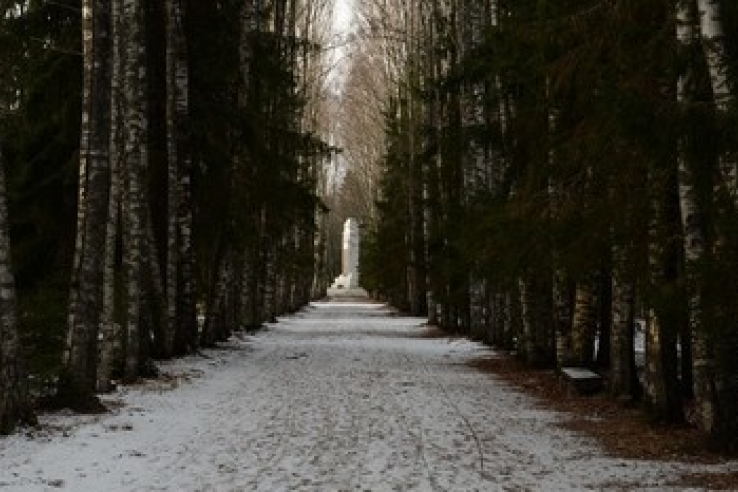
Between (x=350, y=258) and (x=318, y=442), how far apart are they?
8245cm

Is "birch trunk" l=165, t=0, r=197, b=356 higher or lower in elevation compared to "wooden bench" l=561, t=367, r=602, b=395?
higher

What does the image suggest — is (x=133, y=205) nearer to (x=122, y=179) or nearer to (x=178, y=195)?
(x=122, y=179)

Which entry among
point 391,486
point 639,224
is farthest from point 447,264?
point 391,486

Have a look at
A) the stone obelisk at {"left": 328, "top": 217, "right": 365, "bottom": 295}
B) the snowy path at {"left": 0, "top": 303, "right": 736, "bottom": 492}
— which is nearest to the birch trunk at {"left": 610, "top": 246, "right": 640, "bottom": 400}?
the snowy path at {"left": 0, "top": 303, "right": 736, "bottom": 492}

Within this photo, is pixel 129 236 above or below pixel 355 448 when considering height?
above

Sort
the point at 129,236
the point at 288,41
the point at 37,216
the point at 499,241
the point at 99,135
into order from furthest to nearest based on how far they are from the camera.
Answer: the point at 288,41
the point at 37,216
the point at 129,236
the point at 499,241
the point at 99,135

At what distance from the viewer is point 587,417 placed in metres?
11.3

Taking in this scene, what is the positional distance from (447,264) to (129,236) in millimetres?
8568

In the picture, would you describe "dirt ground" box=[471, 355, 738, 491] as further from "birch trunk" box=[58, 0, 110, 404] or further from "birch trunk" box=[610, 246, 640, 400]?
"birch trunk" box=[58, 0, 110, 404]

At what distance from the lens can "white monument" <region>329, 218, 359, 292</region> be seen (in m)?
87.7

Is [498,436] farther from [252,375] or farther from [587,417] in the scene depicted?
[252,375]

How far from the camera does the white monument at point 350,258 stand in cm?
8769

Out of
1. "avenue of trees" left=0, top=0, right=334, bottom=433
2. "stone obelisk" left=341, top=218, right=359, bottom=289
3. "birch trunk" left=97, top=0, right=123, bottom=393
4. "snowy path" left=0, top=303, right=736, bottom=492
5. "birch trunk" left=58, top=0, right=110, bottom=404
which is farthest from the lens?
"stone obelisk" left=341, top=218, right=359, bottom=289

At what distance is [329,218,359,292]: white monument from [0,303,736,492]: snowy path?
72156mm
